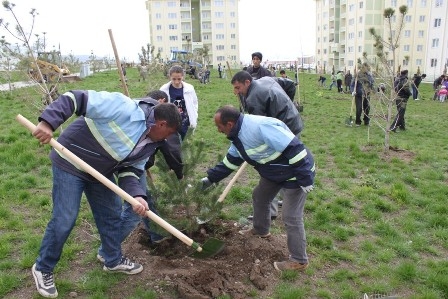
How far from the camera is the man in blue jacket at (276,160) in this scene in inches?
131

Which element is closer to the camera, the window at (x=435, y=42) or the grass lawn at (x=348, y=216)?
the grass lawn at (x=348, y=216)

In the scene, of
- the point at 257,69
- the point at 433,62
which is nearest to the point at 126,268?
the point at 257,69

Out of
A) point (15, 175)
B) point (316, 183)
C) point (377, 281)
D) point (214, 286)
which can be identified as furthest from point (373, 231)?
point (15, 175)

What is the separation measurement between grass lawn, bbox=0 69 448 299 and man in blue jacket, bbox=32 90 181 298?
2.24ft

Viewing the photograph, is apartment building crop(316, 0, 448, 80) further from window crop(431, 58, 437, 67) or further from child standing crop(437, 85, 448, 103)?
child standing crop(437, 85, 448, 103)

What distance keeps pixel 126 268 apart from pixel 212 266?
801mm

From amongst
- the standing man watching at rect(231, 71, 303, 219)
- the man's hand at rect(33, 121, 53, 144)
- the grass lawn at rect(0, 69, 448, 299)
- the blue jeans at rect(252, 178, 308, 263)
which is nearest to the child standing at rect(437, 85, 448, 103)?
the grass lawn at rect(0, 69, 448, 299)

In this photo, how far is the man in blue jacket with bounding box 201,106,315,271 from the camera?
332cm

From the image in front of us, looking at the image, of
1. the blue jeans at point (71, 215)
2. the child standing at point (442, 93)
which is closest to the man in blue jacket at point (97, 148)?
the blue jeans at point (71, 215)

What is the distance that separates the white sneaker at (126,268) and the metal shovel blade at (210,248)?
0.54 metres

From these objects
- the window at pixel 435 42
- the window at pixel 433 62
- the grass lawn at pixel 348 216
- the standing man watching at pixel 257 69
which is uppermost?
the window at pixel 435 42

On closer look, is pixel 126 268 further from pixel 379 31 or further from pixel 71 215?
pixel 379 31

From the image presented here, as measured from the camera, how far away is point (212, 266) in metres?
3.70

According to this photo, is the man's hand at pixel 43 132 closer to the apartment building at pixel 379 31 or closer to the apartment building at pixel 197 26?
the apartment building at pixel 379 31
